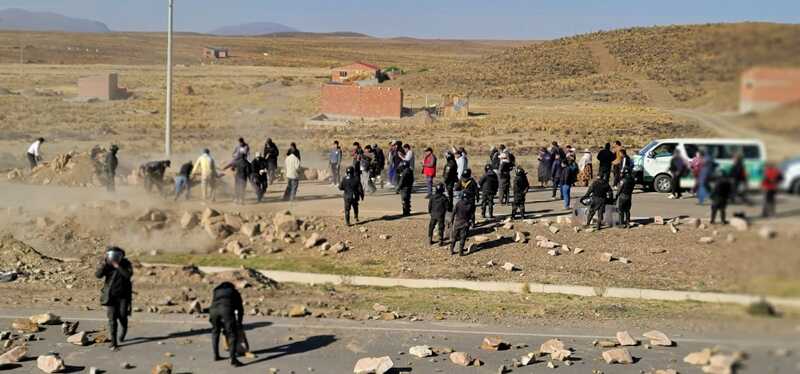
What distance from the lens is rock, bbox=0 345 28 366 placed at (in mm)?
12648

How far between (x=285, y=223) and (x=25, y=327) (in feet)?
28.0

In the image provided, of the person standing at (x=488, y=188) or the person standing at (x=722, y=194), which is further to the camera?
the person standing at (x=488, y=188)

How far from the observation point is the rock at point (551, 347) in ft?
44.7

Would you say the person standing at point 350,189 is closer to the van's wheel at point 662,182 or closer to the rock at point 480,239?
the rock at point 480,239

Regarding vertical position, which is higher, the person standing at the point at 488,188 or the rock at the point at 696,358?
the person standing at the point at 488,188

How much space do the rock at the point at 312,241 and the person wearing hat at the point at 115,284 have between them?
28.9ft

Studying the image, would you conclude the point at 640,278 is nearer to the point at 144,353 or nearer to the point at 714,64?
the point at 144,353

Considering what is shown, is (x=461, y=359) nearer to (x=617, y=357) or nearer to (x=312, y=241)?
(x=617, y=357)

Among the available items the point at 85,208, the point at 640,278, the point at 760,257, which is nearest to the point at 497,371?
the point at 640,278

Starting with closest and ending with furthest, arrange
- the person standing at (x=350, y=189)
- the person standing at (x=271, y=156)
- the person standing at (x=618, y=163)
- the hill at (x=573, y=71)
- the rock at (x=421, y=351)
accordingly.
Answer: the rock at (x=421, y=351) < the person standing at (x=350, y=189) < the person standing at (x=618, y=163) < the hill at (x=573, y=71) < the person standing at (x=271, y=156)

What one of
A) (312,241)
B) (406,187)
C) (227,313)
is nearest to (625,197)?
(406,187)

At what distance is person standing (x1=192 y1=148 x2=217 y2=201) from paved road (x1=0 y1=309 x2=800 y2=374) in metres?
8.76

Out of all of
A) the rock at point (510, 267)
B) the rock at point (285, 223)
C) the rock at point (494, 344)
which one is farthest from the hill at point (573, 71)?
the rock at point (285, 223)

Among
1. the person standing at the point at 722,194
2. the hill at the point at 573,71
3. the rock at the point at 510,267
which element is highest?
the hill at the point at 573,71
